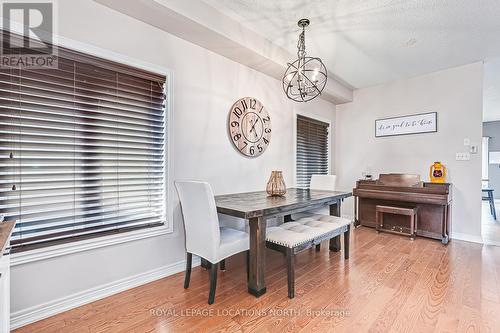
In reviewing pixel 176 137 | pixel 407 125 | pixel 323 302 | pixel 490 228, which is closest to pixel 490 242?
pixel 490 228

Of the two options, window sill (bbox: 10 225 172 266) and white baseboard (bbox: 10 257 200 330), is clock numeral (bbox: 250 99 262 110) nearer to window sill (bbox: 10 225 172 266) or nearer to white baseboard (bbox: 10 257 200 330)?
window sill (bbox: 10 225 172 266)

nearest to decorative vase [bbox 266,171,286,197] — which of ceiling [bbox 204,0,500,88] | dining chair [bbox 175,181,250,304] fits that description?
dining chair [bbox 175,181,250,304]

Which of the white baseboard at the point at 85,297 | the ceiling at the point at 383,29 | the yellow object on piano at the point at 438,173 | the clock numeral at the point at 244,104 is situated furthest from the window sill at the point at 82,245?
the yellow object on piano at the point at 438,173

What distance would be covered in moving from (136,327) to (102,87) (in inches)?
71.4

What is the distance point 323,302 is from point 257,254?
627 millimetres

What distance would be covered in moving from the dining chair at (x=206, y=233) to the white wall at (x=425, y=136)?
3347 millimetres

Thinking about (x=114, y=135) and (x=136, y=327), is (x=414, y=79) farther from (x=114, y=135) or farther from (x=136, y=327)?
(x=136, y=327)

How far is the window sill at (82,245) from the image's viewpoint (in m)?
1.65

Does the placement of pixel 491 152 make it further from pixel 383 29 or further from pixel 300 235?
pixel 300 235

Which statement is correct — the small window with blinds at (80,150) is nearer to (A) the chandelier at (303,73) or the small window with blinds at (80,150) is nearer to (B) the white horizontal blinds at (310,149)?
(A) the chandelier at (303,73)

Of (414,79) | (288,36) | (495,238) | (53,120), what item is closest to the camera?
(53,120)

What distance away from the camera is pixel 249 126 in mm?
3170

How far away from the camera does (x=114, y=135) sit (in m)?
2.10

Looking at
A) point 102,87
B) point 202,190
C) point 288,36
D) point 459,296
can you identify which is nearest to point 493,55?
point 288,36
